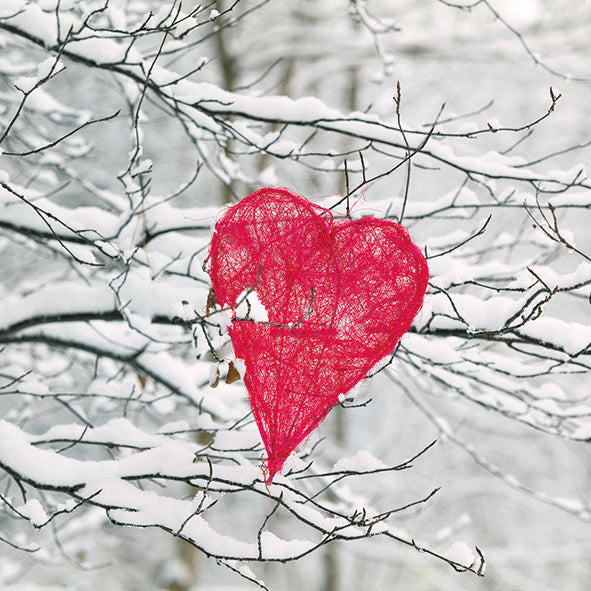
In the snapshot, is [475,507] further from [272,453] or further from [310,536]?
[272,453]

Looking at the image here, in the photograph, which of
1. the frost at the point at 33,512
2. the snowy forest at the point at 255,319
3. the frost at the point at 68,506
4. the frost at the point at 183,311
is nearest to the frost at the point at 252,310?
the snowy forest at the point at 255,319

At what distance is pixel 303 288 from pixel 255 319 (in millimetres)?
198

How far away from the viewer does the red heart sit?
1.65m

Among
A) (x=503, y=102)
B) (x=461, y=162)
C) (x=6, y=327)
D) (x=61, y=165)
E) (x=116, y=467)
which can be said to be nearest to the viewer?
(x=116, y=467)

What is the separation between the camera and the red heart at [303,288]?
165cm

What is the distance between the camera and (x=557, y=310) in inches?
320

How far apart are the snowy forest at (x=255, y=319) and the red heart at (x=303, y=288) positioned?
0.31 ft

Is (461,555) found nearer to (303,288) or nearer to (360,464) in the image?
(360,464)

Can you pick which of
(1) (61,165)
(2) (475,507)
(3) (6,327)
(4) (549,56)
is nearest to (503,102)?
(4) (549,56)

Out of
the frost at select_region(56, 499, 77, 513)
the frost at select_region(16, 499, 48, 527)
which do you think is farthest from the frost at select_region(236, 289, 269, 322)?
the frost at select_region(16, 499, 48, 527)

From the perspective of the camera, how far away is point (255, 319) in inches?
59.7

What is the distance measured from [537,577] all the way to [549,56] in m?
8.05

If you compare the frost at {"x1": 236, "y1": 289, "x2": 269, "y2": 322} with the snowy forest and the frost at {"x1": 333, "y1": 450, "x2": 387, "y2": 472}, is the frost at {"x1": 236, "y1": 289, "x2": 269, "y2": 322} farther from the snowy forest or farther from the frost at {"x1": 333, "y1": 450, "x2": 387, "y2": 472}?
the frost at {"x1": 333, "y1": 450, "x2": 387, "y2": 472}

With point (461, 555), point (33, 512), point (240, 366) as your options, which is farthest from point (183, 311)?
point (461, 555)
